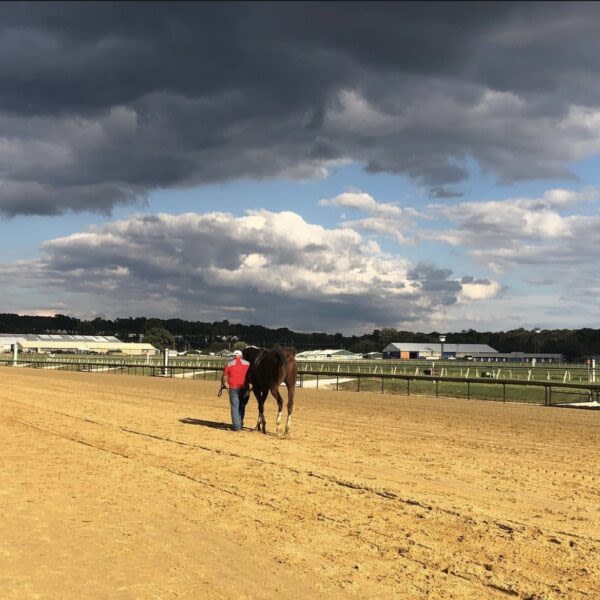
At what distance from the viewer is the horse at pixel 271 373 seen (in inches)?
568

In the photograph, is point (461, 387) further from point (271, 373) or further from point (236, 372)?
point (236, 372)

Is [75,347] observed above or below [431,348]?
below

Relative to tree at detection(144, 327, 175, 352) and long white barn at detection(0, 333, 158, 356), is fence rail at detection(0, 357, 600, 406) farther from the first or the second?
tree at detection(144, 327, 175, 352)

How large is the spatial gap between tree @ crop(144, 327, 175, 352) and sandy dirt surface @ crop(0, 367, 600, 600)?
508ft

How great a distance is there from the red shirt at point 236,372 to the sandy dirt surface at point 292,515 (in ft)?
3.51

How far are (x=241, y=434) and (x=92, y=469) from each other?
4.70 meters

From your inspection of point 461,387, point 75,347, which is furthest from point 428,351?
point 461,387

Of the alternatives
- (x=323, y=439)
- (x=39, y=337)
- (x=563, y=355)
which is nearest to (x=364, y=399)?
(x=323, y=439)

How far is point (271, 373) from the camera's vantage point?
14688 millimetres

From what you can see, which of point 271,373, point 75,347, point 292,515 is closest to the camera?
point 292,515

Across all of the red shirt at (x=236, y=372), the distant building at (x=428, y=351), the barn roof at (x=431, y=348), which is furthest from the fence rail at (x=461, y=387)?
the barn roof at (x=431, y=348)

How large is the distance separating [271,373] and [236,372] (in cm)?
73

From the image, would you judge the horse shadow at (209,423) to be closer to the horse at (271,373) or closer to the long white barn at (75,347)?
the horse at (271,373)

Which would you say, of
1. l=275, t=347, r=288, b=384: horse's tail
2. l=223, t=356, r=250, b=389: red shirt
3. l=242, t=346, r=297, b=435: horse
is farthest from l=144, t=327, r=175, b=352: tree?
l=275, t=347, r=288, b=384: horse's tail
